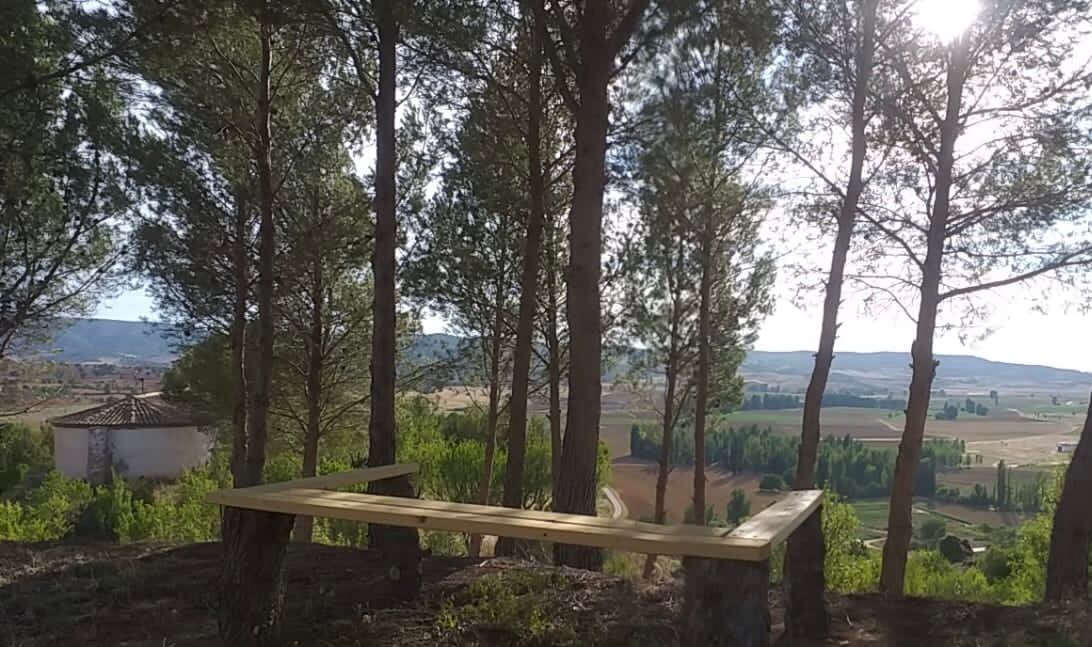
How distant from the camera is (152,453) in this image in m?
24.5

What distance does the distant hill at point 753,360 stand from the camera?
26.9 feet

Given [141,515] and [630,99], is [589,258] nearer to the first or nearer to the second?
[630,99]

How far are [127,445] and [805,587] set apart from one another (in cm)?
2619

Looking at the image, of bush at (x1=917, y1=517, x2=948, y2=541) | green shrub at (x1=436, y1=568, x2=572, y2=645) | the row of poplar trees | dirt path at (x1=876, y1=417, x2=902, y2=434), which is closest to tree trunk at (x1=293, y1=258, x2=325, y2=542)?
the row of poplar trees

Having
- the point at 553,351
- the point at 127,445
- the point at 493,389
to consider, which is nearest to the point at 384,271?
the point at 553,351

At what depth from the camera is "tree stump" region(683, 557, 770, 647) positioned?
2125 millimetres

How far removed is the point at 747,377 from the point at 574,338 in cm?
694

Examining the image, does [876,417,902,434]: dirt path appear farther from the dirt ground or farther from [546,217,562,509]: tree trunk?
the dirt ground

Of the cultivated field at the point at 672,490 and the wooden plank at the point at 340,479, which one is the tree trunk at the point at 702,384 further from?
the wooden plank at the point at 340,479

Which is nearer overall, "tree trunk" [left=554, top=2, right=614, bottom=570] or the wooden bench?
the wooden bench

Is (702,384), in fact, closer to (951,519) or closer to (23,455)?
(951,519)

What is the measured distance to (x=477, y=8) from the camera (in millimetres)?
5270

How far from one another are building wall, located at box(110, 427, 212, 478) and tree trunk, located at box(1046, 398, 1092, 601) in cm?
2409

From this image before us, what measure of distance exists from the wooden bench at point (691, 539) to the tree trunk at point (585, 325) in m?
1.80
